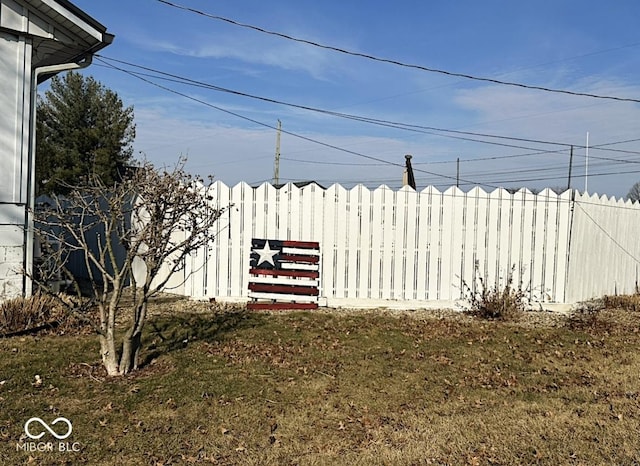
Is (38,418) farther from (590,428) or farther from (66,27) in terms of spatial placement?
(66,27)

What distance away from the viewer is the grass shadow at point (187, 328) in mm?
5809

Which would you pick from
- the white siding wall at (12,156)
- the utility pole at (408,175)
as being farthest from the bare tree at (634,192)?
the white siding wall at (12,156)

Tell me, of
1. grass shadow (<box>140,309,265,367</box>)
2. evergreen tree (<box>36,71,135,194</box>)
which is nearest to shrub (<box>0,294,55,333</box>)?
grass shadow (<box>140,309,265,367</box>)

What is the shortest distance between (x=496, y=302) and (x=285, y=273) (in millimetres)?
3234

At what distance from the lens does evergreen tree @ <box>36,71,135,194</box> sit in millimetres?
23359

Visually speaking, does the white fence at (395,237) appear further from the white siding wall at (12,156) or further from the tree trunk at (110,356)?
the tree trunk at (110,356)

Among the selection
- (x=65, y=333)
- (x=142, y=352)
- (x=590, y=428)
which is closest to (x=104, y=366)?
(x=142, y=352)

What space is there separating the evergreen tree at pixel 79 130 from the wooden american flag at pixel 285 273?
1686cm

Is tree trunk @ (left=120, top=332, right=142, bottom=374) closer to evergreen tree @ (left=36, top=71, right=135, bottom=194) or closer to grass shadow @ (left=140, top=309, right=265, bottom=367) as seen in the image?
grass shadow @ (left=140, top=309, right=265, bottom=367)

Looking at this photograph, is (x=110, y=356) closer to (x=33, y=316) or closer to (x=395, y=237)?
(x=33, y=316)

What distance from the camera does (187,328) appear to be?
6.64m

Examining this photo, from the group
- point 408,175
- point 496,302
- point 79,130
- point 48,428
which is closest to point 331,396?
point 48,428

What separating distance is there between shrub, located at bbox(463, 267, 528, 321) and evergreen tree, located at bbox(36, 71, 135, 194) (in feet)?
61.2

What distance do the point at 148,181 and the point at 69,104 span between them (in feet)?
74.9
